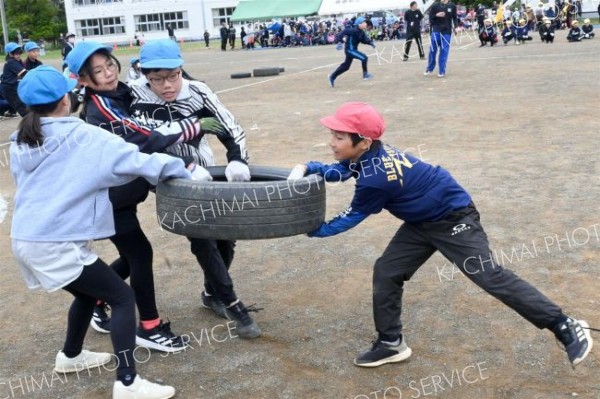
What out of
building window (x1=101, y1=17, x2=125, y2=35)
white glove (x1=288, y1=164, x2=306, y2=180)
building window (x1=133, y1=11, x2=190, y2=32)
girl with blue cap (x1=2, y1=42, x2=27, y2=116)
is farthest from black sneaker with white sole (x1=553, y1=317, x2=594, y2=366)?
building window (x1=101, y1=17, x2=125, y2=35)

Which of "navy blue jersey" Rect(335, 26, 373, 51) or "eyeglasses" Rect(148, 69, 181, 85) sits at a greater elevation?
"eyeglasses" Rect(148, 69, 181, 85)

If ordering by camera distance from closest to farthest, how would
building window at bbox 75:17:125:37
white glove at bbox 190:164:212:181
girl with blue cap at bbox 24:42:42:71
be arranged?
white glove at bbox 190:164:212:181, girl with blue cap at bbox 24:42:42:71, building window at bbox 75:17:125:37

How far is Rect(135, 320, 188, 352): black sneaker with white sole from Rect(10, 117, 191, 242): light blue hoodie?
103 cm

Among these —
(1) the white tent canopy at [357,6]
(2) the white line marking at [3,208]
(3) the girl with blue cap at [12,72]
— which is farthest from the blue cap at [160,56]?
(1) the white tent canopy at [357,6]

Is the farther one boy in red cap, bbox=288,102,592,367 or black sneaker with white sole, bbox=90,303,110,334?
black sneaker with white sole, bbox=90,303,110,334

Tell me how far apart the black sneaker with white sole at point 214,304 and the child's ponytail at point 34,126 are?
1713 millimetres

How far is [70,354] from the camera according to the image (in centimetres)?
383

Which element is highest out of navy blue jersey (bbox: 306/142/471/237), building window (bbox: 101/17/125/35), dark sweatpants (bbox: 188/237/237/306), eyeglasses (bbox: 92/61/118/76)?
building window (bbox: 101/17/125/35)

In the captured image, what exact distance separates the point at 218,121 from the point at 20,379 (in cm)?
180

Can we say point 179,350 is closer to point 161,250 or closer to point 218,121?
point 218,121

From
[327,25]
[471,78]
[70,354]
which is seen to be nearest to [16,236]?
[70,354]

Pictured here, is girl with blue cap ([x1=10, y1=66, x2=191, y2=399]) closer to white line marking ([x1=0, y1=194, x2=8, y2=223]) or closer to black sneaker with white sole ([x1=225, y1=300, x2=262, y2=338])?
black sneaker with white sole ([x1=225, y1=300, x2=262, y2=338])

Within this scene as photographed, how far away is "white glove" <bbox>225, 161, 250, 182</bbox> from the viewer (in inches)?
154

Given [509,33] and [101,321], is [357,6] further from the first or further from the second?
[101,321]
